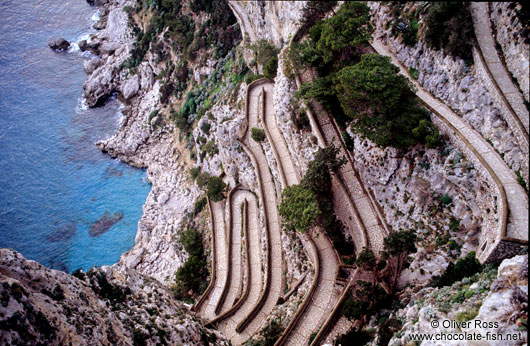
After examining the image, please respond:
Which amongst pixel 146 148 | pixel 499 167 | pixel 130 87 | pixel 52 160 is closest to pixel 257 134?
pixel 499 167

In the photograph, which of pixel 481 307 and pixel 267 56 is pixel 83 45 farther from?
pixel 481 307

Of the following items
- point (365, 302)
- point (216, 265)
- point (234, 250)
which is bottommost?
point (365, 302)

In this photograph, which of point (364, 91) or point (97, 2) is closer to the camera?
point (364, 91)

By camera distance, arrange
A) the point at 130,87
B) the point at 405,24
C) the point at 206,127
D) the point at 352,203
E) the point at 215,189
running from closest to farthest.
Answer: the point at 352,203 → the point at 405,24 → the point at 215,189 → the point at 206,127 → the point at 130,87

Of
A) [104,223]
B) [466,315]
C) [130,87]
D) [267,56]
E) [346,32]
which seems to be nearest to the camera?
[466,315]

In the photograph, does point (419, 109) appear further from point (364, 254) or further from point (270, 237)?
point (270, 237)

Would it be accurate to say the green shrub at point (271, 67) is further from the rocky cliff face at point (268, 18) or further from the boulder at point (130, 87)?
the boulder at point (130, 87)

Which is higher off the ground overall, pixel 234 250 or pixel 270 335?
pixel 234 250
